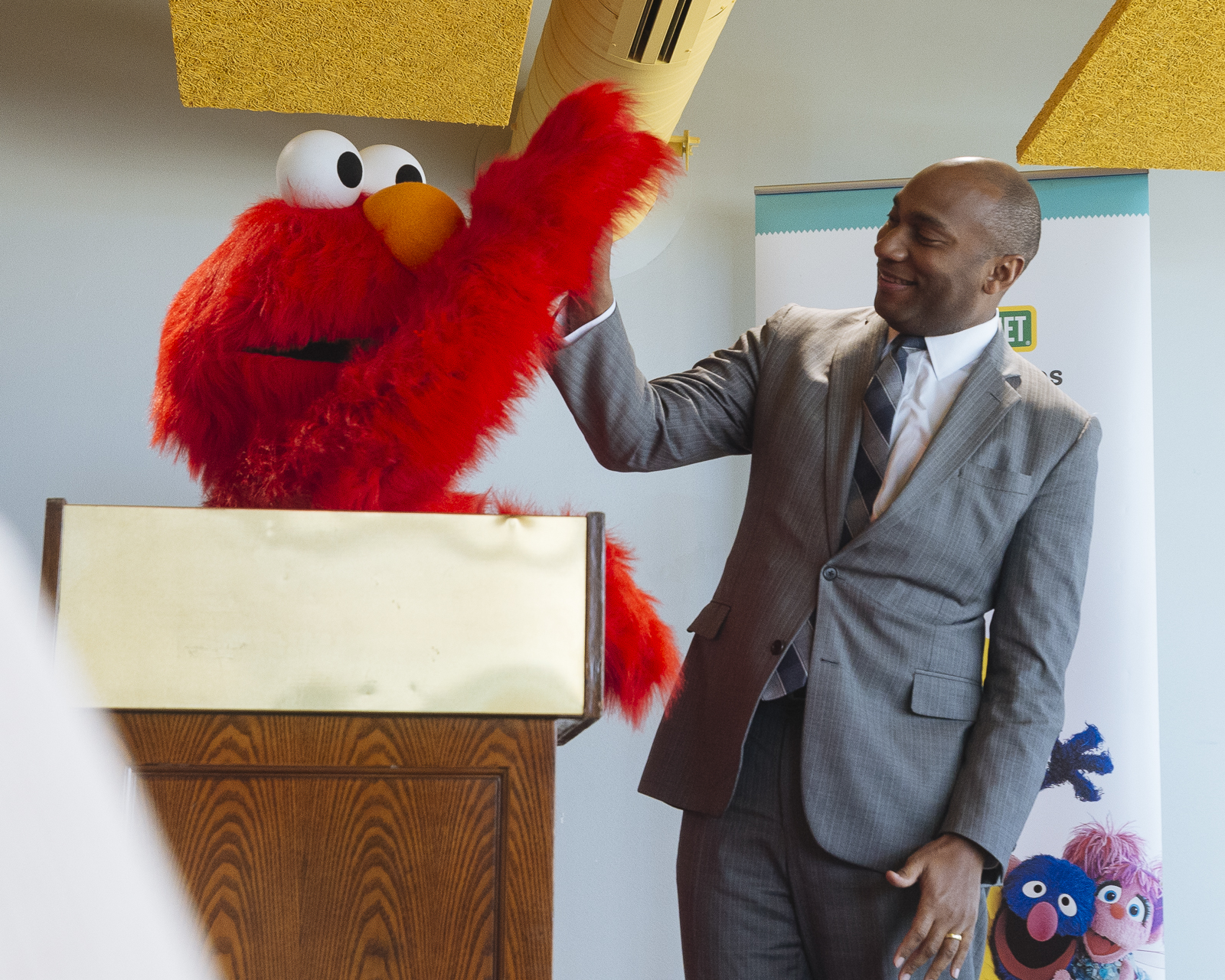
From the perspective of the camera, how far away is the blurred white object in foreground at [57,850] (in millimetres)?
163

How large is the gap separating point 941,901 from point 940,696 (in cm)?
19

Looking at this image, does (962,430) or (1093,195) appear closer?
(962,430)

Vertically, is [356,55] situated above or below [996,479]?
above

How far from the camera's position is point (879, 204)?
84.9 inches

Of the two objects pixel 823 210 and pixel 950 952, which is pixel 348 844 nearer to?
pixel 950 952

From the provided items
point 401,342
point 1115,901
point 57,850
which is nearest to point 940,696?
point 401,342

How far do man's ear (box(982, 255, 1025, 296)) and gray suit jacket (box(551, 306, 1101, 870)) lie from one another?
8cm

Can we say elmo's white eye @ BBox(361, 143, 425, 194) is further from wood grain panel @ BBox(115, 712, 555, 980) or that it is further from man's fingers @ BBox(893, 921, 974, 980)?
man's fingers @ BBox(893, 921, 974, 980)

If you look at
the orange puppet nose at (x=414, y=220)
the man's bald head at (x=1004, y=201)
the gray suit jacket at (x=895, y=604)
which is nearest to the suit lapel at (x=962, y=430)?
the gray suit jacket at (x=895, y=604)

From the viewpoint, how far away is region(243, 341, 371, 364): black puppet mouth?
80cm

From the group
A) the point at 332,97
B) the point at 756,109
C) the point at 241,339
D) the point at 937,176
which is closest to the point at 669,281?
the point at 756,109

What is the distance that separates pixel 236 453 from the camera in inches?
31.9

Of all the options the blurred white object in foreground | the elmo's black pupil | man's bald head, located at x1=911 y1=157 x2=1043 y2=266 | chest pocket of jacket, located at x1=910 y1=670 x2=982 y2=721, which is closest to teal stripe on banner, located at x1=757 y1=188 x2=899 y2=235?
man's bald head, located at x1=911 y1=157 x2=1043 y2=266

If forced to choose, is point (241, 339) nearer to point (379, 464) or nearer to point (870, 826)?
point (379, 464)
